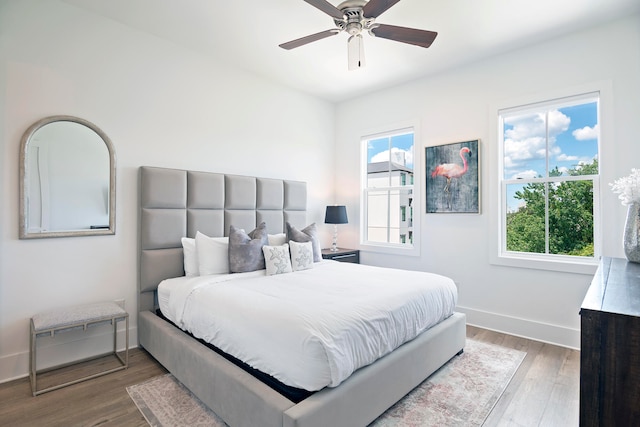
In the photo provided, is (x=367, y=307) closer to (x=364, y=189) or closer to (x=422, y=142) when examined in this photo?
(x=422, y=142)

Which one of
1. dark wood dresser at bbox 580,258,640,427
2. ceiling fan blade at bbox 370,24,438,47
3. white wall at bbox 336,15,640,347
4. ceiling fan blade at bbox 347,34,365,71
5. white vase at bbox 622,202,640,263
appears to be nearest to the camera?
dark wood dresser at bbox 580,258,640,427

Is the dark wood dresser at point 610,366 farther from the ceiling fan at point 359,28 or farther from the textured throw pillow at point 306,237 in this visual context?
the textured throw pillow at point 306,237

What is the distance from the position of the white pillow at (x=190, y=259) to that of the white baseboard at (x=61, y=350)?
0.80 metres

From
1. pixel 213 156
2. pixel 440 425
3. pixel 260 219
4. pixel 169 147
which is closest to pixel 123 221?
pixel 169 147

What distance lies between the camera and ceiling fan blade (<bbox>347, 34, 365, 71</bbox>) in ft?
8.20

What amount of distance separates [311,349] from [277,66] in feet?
10.8

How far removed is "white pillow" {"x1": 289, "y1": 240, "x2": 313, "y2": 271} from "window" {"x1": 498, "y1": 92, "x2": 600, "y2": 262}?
2084 mm

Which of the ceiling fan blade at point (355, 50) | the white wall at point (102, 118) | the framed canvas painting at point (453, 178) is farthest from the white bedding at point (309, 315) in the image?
the ceiling fan blade at point (355, 50)

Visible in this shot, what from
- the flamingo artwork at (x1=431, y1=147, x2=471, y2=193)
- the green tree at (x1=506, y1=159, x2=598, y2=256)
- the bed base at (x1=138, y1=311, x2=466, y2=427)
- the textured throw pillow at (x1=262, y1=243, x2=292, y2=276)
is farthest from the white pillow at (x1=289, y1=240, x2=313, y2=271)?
the green tree at (x1=506, y1=159, x2=598, y2=256)

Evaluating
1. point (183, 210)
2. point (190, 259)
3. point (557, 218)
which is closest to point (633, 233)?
point (557, 218)

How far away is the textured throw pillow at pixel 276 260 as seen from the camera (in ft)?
9.96

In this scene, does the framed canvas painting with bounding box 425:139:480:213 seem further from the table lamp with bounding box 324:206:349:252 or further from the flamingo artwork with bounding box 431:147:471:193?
the table lamp with bounding box 324:206:349:252

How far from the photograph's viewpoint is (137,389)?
90.6 inches

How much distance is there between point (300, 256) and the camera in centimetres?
326
